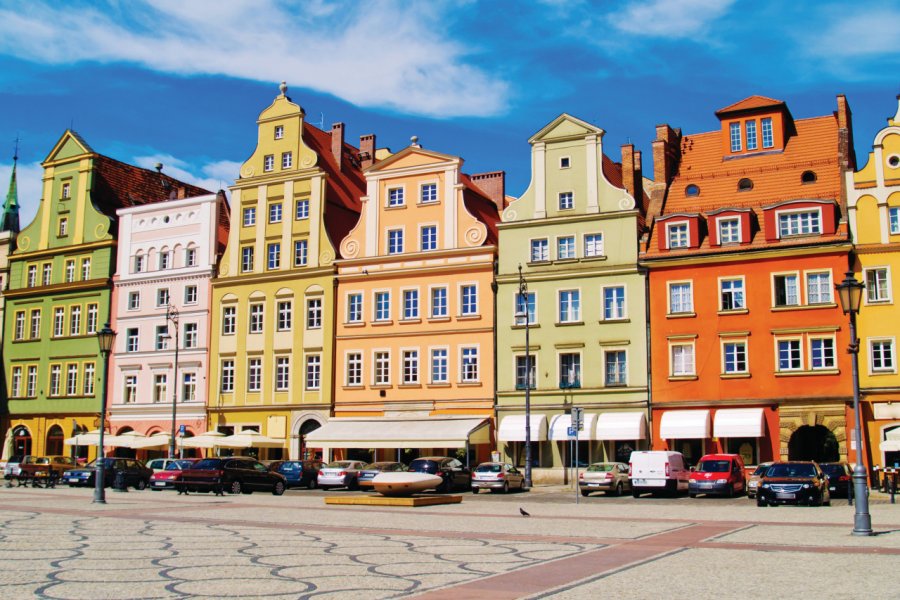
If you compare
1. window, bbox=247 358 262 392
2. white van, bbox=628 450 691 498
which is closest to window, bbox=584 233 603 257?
white van, bbox=628 450 691 498

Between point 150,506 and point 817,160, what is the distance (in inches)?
1398

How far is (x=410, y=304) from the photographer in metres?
54.9

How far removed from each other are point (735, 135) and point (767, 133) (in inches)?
63.8

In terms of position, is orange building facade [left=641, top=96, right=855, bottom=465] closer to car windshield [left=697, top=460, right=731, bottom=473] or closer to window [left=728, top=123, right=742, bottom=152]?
window [left=728, top=123, right=742, bottom=152]

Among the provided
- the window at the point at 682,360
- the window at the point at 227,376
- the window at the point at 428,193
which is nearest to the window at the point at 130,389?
the window at the point at 227,376

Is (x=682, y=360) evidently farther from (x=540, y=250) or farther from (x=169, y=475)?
(x=169, y=475)

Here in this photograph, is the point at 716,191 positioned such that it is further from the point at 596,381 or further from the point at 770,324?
the point at 596,381

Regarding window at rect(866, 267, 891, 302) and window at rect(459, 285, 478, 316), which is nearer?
window at rect(866, 267, 891, 302)

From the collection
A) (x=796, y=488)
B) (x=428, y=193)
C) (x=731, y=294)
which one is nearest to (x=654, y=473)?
(x=796, y=488)

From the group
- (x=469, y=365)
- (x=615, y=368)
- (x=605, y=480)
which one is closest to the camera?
(x=605, y=480)

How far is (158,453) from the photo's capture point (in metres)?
61.8

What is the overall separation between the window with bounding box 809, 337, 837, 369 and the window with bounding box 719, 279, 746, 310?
3.85m

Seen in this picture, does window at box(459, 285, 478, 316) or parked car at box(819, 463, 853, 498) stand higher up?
window at box(459, 285, 478, 316)

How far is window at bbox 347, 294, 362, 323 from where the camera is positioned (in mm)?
56094
